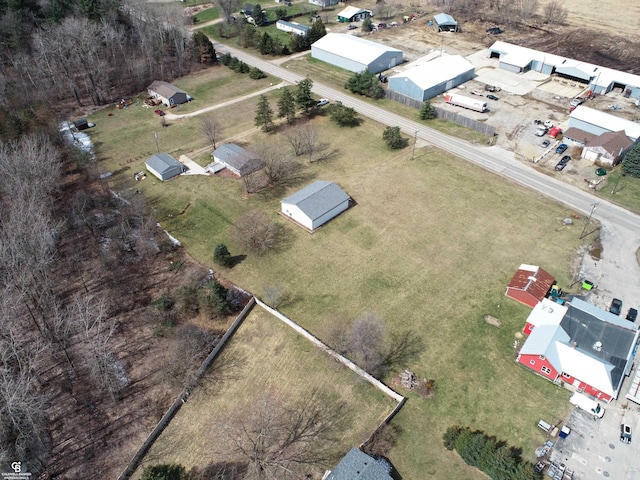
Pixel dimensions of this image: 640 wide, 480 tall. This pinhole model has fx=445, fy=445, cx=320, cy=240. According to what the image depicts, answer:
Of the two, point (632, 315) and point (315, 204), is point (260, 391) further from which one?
point (632, 315)

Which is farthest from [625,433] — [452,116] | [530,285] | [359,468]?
[452,116]

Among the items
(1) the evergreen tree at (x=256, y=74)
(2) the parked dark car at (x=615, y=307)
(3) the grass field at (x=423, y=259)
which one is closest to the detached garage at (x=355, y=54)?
(1) the evergreen tree at (x=256, y=74)

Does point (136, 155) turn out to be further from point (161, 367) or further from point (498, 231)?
point (498, 231)

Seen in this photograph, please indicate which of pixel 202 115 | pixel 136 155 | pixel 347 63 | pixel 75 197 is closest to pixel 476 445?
pixel 75 197

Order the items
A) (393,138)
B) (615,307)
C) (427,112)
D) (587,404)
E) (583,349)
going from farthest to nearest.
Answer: (427,112) → (393,138) → (615,307) → (583,349) → (587,404)

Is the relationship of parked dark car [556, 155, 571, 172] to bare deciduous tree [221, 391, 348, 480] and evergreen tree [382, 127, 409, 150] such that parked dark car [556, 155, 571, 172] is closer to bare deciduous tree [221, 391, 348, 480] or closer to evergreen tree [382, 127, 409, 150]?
evergreen tree [382, 127, 409, 150]
